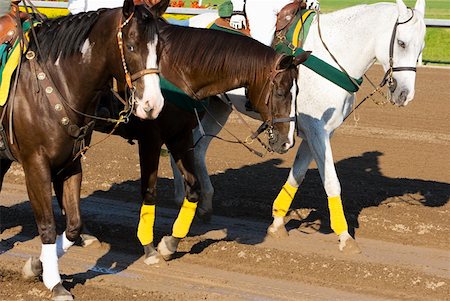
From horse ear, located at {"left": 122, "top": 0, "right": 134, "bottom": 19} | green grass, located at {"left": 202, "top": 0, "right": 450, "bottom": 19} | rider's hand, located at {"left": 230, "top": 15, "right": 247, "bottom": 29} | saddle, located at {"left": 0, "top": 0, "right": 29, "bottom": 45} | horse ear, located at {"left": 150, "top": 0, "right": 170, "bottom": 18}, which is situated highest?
horse ear, located at {"left": 122, "top": 0, "right": 134, "bottom": 19}

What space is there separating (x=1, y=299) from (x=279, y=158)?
6.12m

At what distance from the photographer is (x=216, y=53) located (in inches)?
298

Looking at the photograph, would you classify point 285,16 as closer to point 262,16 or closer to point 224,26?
point 262,16

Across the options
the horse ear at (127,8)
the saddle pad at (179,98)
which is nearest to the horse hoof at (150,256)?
the saddle pad at (179,98)

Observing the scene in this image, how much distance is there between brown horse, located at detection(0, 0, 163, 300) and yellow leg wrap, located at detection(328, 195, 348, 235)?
8.55ft

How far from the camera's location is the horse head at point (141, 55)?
628 cm

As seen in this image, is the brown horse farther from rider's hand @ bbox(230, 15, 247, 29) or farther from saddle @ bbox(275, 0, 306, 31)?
saddle @ bbox(275, 0, 306, 31)

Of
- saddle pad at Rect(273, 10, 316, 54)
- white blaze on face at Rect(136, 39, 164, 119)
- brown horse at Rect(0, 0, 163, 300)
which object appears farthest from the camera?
saddle pad at Rect(273, 10, 316, 54)

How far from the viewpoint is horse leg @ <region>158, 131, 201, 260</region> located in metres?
8.25

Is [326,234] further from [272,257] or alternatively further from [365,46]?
[365,46]

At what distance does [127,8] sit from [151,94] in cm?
59

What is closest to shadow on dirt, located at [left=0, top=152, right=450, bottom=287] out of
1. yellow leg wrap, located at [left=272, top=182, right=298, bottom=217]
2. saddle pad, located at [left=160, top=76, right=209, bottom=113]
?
yellow leg wrap, located at [left=272, top=182, right=298, bottom=217]

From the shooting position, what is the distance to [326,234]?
9328 mm

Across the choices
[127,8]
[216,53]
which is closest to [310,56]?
[216,53]
